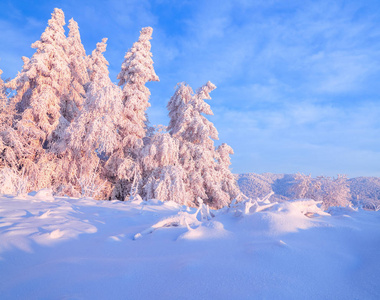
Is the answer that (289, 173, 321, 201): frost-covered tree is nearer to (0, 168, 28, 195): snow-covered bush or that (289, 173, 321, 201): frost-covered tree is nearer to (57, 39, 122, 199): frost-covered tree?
(57, 39, 122, 199): frost-covered tree

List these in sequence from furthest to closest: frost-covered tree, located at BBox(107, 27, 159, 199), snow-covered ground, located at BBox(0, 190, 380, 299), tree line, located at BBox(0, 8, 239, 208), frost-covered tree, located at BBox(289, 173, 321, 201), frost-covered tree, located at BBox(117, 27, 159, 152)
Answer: frost-covered tree, located at BBox(289, 173, 321, 201) → frost-covered tree, located at BBox(117, 27, 159, 152) → frost-covered tree, located at BBox(107, 27, 159, 199) → tree line, located at BBox(0, 8, 239, 208) → snow-covered ground, located at BBox(0, 190, 380, 299)

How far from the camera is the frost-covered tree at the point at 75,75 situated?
12262 millimetres

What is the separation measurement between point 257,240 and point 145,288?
101 cm

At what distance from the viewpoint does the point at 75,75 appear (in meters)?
13.1

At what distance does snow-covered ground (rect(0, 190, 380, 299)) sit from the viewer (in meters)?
1.23

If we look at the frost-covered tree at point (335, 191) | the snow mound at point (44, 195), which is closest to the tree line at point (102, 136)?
the snow mound at point (44, 195)

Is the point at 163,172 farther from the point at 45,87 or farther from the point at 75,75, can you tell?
the point at 75,75

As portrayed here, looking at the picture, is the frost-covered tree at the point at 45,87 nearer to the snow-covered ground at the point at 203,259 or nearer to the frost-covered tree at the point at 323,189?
the snow-covered ground at the point at 203,259

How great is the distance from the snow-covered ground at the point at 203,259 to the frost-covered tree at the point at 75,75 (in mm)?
10992

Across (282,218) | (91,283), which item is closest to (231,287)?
(91,283)

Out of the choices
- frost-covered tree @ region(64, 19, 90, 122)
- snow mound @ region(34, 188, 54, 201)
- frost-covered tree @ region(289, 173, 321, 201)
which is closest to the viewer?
snow mound @ region(34, 188, 54, 201)

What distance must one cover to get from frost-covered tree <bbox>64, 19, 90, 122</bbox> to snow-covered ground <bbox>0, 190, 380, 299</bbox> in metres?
11.0

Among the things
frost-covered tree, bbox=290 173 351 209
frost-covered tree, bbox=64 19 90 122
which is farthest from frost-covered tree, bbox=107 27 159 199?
frost-covered tree, bbox=290 173 351 209

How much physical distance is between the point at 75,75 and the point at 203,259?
14.7 m
